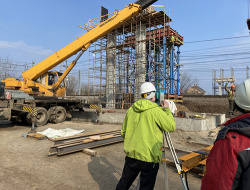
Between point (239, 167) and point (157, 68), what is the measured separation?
61.5ft

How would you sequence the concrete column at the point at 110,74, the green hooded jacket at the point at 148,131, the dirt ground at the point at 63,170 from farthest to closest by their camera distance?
the concrete column at the point at 110,74 < the dirt ground at the point at 63,170 < the green hooded jacket at the point at 148,131

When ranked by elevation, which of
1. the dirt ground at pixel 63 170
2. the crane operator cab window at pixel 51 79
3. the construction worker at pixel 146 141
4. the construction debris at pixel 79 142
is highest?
the crane operator cab window at pixel 51 79

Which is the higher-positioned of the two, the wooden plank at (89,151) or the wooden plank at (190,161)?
the wooden plank at (190,161)

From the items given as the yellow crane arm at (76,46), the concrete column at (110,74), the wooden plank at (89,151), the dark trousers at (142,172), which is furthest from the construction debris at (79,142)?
the concrete column at (110,74)

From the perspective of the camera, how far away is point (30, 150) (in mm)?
5953

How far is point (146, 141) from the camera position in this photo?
233 centimetres

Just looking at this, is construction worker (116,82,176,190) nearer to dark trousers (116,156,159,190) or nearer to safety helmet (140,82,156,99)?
dark trousers (116,156,159,190)

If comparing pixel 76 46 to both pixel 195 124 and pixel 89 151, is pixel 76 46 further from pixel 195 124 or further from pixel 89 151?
pixel 195 124

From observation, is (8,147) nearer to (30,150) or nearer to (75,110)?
(30,150)

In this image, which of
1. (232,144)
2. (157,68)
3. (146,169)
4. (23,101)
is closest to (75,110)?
(23,101)

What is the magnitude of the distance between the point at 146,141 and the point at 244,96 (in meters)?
1.33

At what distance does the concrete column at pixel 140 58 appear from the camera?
1670 cm

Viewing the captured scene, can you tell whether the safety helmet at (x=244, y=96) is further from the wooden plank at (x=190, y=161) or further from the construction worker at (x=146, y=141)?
the wooden plank at (x=190, y=161)

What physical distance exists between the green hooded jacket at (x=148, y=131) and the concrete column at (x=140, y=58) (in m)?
14.2
